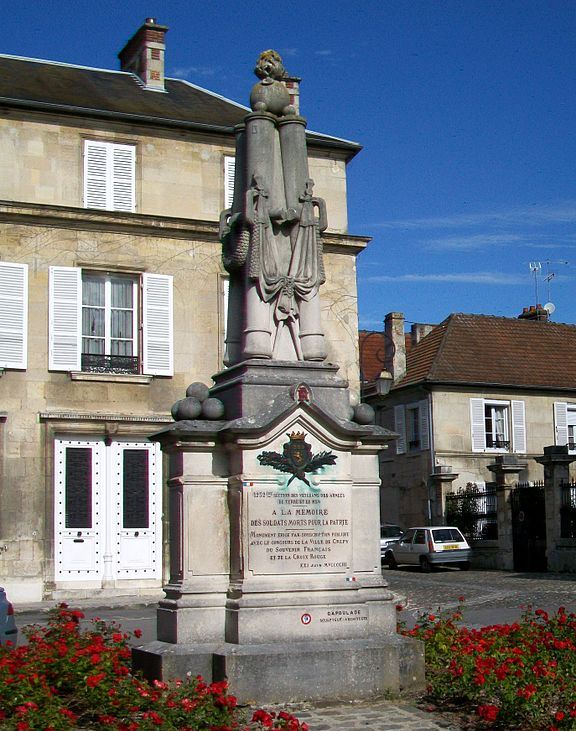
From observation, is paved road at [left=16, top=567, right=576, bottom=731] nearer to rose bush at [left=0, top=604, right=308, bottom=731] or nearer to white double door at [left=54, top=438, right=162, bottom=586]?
rose bush at [left=0, top=604, right=308, bottom=731]

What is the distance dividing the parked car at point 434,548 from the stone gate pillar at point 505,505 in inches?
46.5

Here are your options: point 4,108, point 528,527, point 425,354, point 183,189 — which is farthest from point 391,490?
point 4,108

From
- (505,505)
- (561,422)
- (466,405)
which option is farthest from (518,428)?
(505,505)

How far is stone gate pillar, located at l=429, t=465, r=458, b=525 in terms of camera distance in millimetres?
33812

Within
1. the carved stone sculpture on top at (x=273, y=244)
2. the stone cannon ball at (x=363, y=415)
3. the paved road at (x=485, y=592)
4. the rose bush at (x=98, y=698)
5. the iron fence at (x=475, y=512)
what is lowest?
the paved road at (x=485, y=592)

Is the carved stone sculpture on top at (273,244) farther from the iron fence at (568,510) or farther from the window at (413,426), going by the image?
the window at (413,426)

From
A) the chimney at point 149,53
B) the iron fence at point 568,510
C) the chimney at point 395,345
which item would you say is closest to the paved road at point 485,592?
the iron fence at point 568,510

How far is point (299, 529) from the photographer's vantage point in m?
9.19

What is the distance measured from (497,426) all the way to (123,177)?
2023 centimetres

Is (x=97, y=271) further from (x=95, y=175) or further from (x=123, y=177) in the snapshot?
(x=123, y=177)

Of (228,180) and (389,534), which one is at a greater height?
(228,180)

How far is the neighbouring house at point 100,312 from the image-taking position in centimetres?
2052

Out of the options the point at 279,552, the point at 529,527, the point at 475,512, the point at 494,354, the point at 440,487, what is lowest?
the point at 529,527

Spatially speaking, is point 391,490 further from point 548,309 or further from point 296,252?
point 296,252
